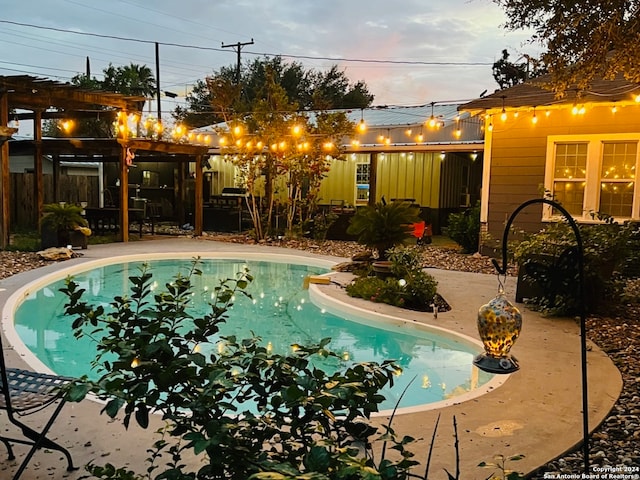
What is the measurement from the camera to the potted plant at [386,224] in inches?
299

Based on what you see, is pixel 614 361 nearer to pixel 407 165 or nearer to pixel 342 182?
pixel 407 165

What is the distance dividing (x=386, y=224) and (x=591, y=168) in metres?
4.56

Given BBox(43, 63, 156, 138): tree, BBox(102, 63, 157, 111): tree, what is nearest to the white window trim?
BBox(43, 63, 156, 138): tree

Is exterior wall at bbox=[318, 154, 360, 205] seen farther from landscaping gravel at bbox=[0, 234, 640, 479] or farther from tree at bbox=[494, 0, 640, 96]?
tree at bbox=[494, 0, 640, 96]

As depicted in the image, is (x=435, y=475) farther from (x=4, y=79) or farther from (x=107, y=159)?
(x=107, y=159)

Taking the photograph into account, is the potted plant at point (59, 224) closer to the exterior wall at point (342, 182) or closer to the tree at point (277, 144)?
the tree at point (277, 144)

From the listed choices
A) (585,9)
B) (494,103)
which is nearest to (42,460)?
(585,9)

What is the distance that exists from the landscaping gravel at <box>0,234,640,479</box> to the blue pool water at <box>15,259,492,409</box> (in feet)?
3.83

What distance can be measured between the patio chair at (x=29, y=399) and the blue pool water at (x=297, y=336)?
6.31 feet

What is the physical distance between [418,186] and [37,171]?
36.7 ft

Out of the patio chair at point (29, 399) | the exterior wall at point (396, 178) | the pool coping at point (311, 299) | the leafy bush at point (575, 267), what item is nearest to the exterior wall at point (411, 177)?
the exterior wall at point (396, 178)

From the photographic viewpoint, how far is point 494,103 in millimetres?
9859

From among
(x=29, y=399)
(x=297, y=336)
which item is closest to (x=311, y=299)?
(x=297, y=336)

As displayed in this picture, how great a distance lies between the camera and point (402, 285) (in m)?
7.13
